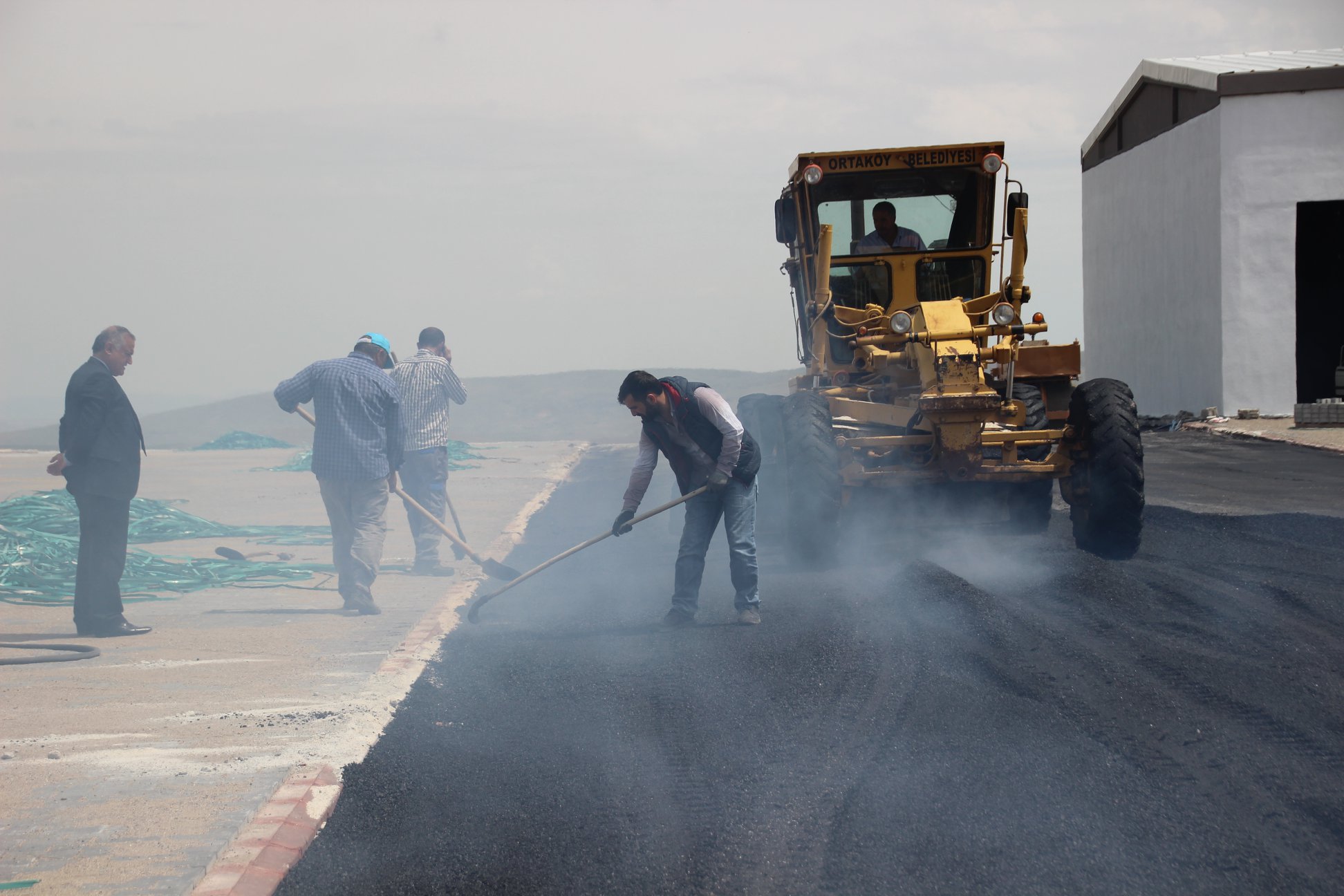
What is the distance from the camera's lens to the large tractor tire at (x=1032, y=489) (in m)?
9.73

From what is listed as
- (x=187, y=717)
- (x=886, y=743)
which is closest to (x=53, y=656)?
(x=187, y=717)

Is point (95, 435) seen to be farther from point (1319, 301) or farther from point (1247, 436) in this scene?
point (1319, 301)

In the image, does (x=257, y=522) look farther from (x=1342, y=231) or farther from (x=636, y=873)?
(x=1342, y=231)

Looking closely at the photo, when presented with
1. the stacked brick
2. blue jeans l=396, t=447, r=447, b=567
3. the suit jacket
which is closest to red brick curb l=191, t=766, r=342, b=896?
the suit jacket

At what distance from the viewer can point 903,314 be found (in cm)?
919

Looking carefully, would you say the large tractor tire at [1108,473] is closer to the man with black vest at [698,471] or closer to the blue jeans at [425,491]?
the man with black vest at [698,471]


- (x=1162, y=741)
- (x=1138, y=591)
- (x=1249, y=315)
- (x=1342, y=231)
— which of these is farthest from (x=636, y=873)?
(x=1342, y=231)

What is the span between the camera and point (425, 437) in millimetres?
9602

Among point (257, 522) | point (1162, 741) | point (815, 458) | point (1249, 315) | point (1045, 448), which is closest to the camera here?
point (1162, 741)

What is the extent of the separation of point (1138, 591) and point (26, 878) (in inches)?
239

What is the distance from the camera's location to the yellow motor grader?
28.5 feet

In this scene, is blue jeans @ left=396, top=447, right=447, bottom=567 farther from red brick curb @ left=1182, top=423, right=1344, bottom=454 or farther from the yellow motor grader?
red brick curb @ left=1182, top=423, right=1344, bottom=454

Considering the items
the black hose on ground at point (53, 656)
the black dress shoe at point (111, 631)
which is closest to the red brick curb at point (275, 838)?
the black hose on ground at point (53, 656)

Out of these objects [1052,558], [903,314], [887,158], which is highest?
[887,158]
